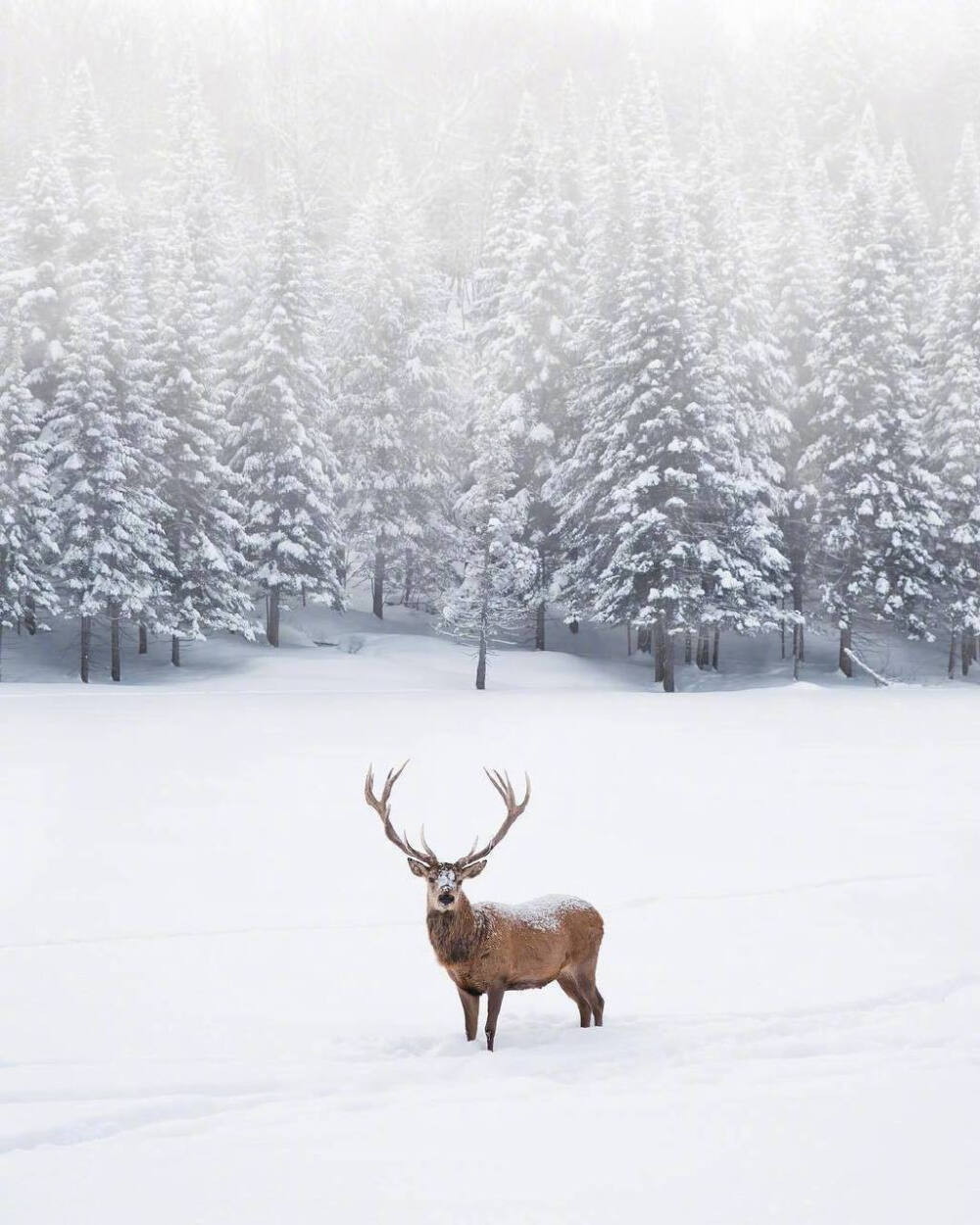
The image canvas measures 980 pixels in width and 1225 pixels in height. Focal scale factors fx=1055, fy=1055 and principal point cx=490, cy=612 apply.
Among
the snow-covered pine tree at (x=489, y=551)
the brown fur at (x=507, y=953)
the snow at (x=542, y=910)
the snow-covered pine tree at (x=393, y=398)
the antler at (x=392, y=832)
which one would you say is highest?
the snow-covered pine tree at (x=393, y=398)

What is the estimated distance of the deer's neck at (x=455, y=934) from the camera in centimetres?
609

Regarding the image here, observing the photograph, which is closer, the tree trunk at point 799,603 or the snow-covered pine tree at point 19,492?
the snow-covered pine tree at point 19,492

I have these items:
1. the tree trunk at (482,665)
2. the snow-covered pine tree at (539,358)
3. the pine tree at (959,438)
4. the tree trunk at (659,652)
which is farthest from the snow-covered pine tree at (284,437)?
the pine tree at (959,438)

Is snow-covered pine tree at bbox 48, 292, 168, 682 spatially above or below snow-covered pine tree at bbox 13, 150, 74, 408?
below

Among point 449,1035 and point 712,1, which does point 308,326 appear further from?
point 712,1

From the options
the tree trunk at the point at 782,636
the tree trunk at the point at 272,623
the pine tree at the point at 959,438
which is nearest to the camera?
the pine tree at the point at 959,438

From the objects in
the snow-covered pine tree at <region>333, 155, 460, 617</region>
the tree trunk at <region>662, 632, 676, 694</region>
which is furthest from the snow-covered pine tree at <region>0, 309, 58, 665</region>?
the tree trunk at <region>662, 632, 676, 694</region>

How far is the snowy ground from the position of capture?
4.40 metres

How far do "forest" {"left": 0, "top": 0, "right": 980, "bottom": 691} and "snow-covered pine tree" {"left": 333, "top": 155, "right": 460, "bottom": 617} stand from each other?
0.44 ft

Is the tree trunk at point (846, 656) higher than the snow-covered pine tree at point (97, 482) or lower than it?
lower

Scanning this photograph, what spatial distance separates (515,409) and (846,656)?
14162mm

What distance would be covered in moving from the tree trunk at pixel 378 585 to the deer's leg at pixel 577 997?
32944 mm

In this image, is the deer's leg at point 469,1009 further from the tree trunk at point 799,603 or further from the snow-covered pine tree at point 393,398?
the snow-covered pine tree at point 393,398

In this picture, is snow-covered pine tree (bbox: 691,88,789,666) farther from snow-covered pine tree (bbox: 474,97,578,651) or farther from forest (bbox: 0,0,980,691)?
snow-covered pine tree (bbox: 474,97,578,651)
